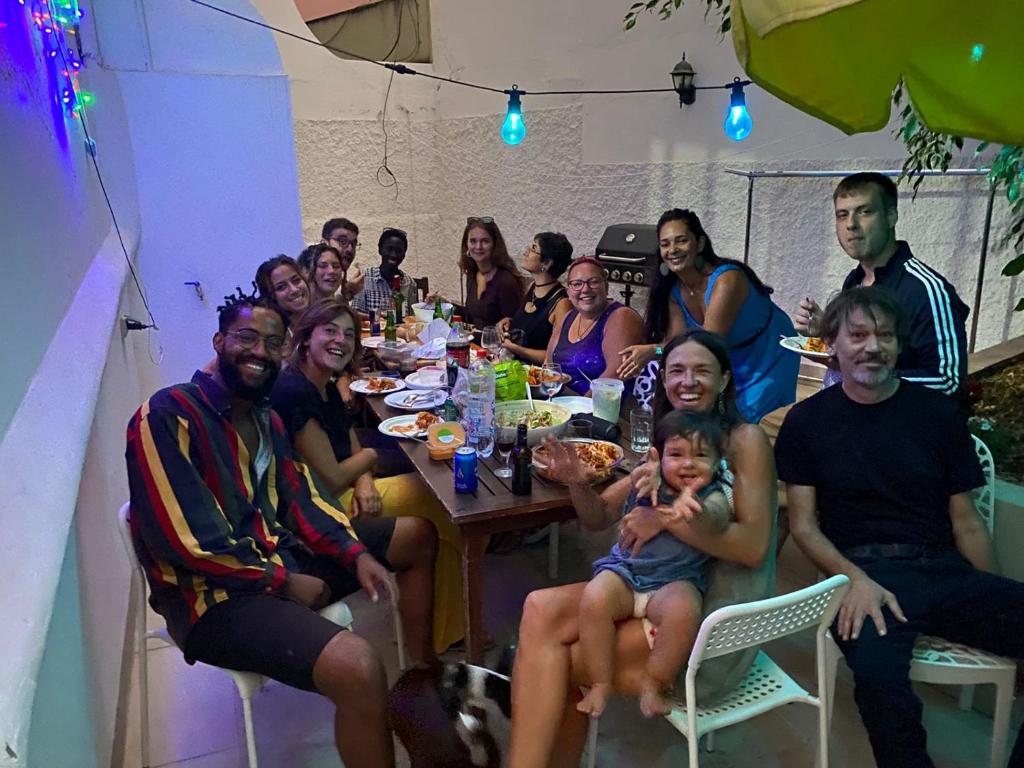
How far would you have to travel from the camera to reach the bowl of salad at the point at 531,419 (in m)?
2.53

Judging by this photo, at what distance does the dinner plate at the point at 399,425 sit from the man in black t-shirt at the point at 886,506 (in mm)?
1221

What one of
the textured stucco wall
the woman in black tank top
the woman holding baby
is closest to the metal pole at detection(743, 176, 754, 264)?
the textured stucco wall

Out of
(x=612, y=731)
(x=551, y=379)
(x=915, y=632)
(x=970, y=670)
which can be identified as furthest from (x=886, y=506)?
(x=551, y=379)

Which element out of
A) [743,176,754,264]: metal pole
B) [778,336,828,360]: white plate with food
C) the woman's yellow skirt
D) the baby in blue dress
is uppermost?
[743,176,754,264]: metal pole

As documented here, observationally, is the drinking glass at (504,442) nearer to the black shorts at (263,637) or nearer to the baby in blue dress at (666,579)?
the baby in blue dress at (666,579)

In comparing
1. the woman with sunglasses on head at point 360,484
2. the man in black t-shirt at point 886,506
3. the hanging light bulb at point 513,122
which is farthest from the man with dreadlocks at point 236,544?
the hanging light bulb at point 513,122

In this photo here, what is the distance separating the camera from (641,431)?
2.48m

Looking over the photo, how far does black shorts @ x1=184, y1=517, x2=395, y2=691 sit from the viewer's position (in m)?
1.86

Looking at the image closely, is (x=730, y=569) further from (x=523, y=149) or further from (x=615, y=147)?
(x=523, y=149)

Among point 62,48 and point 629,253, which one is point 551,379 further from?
point 62,48

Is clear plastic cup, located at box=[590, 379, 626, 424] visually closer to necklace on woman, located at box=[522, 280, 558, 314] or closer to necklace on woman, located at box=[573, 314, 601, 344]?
necklace on woman, located at box=[573, 314, 601, 344]

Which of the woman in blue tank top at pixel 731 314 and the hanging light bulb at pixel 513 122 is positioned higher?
the hanging light bulb at pixel 513 122

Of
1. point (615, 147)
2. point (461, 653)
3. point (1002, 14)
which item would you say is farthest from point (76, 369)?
point (615, 147)

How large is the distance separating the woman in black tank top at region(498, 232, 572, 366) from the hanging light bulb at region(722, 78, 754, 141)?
143 centimetres
